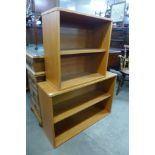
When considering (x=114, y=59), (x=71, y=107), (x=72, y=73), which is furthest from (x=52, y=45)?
(x=114, y=59)

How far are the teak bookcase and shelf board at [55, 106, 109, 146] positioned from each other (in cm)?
69

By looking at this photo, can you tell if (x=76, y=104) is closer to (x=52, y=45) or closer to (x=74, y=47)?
(x=74, y=47)

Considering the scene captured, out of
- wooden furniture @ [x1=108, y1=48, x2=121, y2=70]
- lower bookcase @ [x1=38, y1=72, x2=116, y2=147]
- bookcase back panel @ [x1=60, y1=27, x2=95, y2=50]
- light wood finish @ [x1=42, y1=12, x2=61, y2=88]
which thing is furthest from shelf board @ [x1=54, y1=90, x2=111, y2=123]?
wooden furniture @ [x1=108, y1=48, x2=121, y2=70]

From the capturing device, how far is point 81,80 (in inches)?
65.1

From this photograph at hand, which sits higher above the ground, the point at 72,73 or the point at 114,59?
the point at 114,59

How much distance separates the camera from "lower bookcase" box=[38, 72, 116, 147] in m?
1.45

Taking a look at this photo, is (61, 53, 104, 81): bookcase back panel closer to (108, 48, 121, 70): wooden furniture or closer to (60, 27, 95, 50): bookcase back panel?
(60, 27, 95, 50): bookcase back panel

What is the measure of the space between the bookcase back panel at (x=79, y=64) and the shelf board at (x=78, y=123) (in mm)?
699

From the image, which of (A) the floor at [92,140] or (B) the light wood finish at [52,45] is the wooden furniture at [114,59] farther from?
(B) the light wood finish at [52,45]

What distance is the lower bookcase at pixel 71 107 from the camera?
1.45 meters

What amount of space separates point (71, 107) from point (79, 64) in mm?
622
